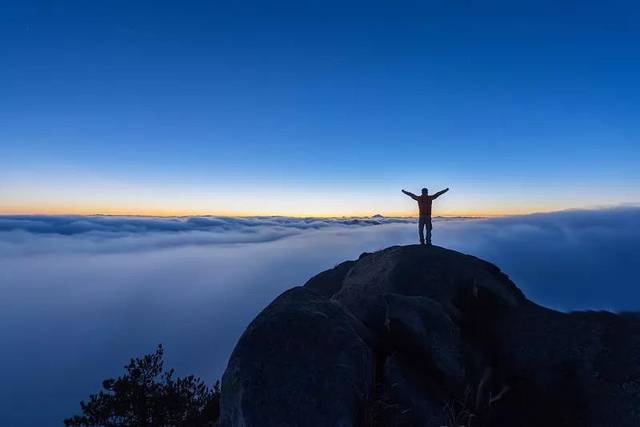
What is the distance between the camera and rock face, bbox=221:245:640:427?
30.4 ft

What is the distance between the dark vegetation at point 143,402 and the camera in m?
20.1

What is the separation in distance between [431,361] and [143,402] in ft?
58.0

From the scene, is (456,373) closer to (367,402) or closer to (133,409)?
(367,402)

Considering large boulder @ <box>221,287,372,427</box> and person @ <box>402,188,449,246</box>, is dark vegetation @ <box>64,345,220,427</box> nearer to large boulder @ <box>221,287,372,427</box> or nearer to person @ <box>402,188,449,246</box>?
large boulder @ <box>221,287,372,427</box>

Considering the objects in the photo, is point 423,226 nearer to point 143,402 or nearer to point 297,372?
point 297,372

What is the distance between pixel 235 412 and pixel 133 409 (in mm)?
15126

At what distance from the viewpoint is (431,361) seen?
11.6 meters

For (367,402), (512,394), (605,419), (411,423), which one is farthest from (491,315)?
(367,402)

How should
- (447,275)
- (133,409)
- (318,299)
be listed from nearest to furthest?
1. (318,299)
2. (447,275)
3. (133,409)

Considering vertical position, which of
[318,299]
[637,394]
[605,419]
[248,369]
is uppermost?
[318,299]

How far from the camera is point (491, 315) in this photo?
15.9 m

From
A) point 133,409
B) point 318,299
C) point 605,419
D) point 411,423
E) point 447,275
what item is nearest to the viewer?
point 411,423

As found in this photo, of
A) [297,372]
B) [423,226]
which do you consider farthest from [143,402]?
[423,226]

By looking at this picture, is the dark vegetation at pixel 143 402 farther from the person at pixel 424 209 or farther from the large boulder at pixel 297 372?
the person at pixel 424 209
